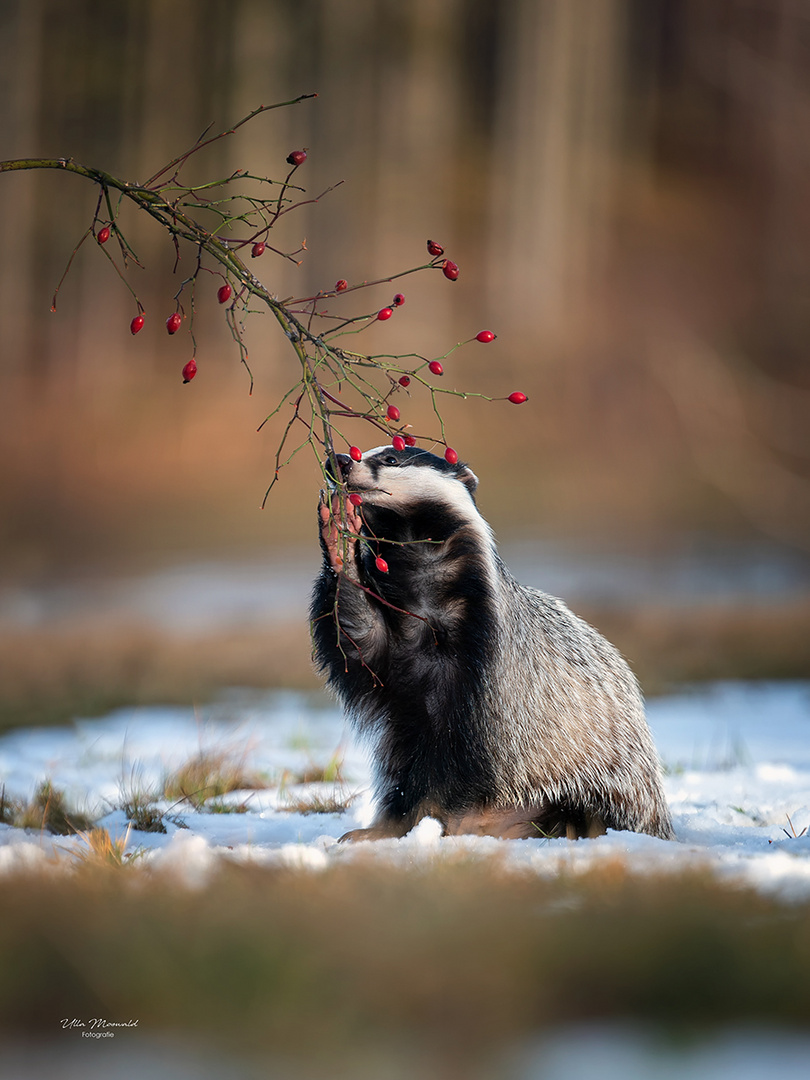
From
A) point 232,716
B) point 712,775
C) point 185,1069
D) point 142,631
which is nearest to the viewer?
point 185,1069

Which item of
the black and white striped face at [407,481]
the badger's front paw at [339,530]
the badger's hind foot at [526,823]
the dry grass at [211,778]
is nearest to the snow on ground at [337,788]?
the dry grass at [211,778]

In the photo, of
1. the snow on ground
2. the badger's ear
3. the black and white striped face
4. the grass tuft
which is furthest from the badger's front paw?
the grass tuft

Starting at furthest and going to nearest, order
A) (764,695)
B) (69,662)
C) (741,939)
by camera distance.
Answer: (69,662), (764,695), (741,939)

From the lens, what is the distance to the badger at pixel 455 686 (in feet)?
10.9

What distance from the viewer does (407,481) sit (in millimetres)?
3482

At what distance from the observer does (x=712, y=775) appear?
4.69m

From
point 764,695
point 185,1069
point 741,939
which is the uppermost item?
point 764,695

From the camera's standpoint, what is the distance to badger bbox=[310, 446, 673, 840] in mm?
3311

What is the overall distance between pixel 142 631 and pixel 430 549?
16.8 feet

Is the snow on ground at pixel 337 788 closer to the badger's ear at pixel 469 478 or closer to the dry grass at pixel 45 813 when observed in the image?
the dry grass at pixel 45 813

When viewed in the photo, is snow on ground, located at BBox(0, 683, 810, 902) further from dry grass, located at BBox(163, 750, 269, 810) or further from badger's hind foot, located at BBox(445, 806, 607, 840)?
badger's hind foot, located at BBox(445, 806, 607, 840)

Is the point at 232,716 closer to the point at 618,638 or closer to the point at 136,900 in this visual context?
the point at 618,638

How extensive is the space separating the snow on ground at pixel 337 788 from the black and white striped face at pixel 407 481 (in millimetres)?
1008

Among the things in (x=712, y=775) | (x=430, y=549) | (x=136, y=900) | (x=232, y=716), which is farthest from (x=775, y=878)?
(x=232, y=716)
